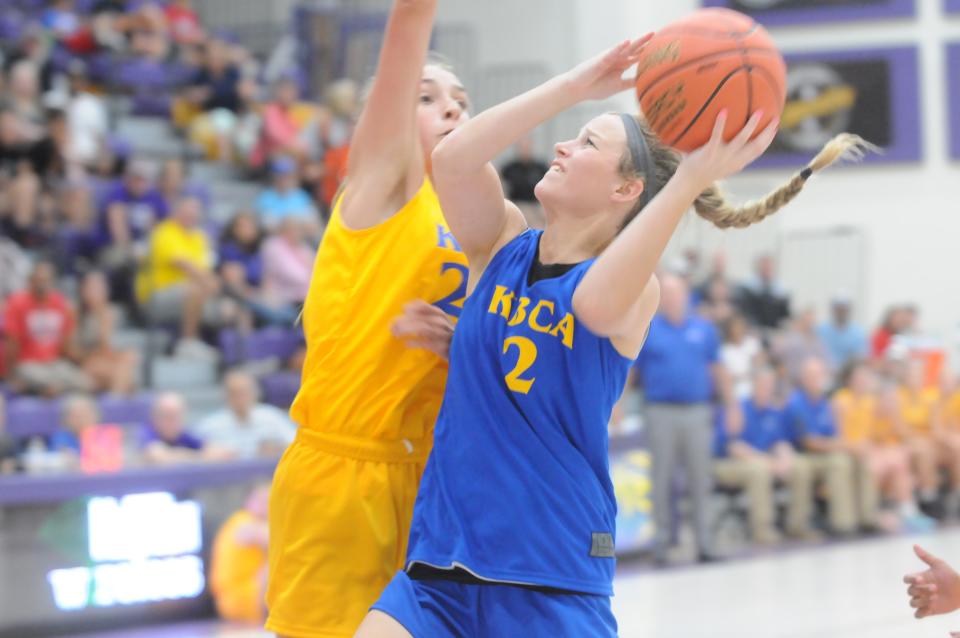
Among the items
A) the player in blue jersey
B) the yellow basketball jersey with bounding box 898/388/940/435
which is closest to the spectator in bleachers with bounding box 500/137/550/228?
the yellow basketball jersey with bounding box 898/388/940/435

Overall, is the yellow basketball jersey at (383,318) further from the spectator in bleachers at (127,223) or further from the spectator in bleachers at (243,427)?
the spectator in bleachers at (127,223)

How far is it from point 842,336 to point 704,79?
1202 cm

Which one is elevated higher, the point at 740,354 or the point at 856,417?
the point at 740,354

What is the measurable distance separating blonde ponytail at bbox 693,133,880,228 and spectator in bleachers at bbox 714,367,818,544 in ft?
27.6

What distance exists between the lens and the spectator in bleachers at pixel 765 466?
11445 mm

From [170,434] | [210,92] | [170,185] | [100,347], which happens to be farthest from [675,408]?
[210,92]

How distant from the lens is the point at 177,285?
1065 cm

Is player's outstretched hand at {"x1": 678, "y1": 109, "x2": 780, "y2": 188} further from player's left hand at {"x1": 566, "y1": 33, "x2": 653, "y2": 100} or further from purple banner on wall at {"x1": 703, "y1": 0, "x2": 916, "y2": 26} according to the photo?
purple banner on wall at {"x1": 703, "y1": 0, "x2": 916, "y2": 26}

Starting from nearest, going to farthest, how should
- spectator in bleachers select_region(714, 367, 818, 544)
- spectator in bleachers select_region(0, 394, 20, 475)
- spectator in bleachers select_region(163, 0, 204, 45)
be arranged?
spectator in bleachers select_region(0, 394, 20, 475), spectator in bleachers select_region(714, 367, 818, 544), spectator in bleachers select_region(163, 0, 204, 45)

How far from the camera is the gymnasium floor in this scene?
7391 millimetres

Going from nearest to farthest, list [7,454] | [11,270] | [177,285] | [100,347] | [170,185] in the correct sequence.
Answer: [7,454] → [100,347] → [11,270] → [177,285] → [170,185]

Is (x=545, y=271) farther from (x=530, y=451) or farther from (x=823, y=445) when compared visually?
(x=823, y=445)

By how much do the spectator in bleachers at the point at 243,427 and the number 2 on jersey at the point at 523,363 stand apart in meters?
5.87

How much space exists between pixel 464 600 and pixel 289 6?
15.9 metres
